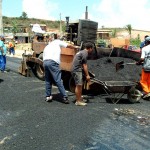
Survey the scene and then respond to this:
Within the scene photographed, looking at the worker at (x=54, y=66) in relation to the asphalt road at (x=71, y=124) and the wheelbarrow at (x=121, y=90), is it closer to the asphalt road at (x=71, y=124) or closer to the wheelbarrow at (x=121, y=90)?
the asphalt road at (x=71, y=124)

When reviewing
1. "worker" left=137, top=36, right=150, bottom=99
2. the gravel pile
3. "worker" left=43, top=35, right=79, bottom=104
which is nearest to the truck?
the gravel pile

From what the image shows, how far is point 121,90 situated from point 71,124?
7.95ft

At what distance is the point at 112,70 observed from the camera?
9641mm

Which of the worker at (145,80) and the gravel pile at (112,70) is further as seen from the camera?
the gravel pile at (112,70)

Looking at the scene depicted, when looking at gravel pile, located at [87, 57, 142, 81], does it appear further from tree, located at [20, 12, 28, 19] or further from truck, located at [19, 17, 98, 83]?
tree, located at [20, 12, 28, 19]

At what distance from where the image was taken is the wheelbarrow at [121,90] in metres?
8.31

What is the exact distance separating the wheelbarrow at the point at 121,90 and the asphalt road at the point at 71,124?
20 cm

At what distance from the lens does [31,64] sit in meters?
12.7

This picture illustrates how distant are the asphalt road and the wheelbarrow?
0.20 m

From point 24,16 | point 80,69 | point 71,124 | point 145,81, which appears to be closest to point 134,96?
point 145,81

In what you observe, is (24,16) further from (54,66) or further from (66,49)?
(54,66)

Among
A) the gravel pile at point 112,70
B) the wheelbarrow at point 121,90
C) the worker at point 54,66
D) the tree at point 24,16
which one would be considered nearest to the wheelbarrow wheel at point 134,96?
the wheelbarrow at point 121,90

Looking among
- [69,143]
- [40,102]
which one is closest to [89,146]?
[69,143]

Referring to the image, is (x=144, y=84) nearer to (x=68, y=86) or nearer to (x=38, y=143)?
(x=68, y=86)
